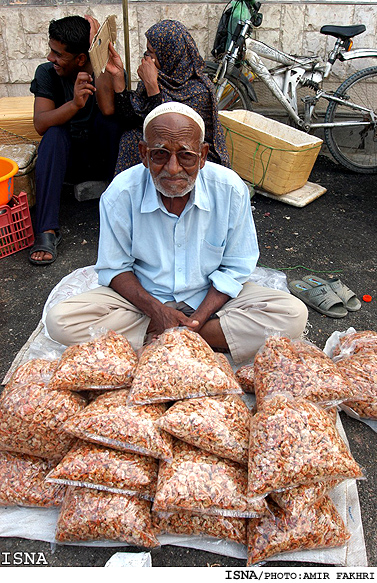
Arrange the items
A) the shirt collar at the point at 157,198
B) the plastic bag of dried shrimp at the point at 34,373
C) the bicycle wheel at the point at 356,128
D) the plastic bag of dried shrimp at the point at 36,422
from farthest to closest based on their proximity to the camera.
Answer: the bicycle wheel at the point at 356,128 → the shirt collar at the point at 157,198 → the plastic bag of dried shrimp at the point at 34,373 → the plastic bag of dried shrimp at the point at 36,422

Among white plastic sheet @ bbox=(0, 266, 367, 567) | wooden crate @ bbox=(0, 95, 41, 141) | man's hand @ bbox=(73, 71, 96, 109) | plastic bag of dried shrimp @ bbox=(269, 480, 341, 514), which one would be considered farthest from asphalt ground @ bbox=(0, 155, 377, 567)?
man's hand @ bbox=(73, 71, 96, 109)

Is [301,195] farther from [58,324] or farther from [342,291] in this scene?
[58,324]

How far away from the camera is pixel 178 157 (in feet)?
6.21

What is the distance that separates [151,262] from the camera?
7.41 feet

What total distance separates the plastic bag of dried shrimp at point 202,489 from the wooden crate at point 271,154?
313cm

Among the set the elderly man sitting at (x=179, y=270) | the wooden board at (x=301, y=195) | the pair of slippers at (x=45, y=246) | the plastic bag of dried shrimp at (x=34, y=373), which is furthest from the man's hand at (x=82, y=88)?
the plastic bag of dried shrimp at (x=34, y=373)

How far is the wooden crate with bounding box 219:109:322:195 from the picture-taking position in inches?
160

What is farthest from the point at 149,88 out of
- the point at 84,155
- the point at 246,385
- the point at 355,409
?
the point at 355,409

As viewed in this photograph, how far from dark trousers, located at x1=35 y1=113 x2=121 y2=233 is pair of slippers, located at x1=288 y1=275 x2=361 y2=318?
6.29 feet

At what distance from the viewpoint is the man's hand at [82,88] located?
325 centimetres

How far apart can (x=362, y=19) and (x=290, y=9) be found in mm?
780

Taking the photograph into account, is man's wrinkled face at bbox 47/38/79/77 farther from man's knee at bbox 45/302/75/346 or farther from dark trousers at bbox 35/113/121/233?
man's knee at bbox 45/302/75/346

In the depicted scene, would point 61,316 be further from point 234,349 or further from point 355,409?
point 355,409

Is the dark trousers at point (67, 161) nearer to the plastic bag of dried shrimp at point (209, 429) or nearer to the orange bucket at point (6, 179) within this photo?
the orange bucket at point (6, 179)
